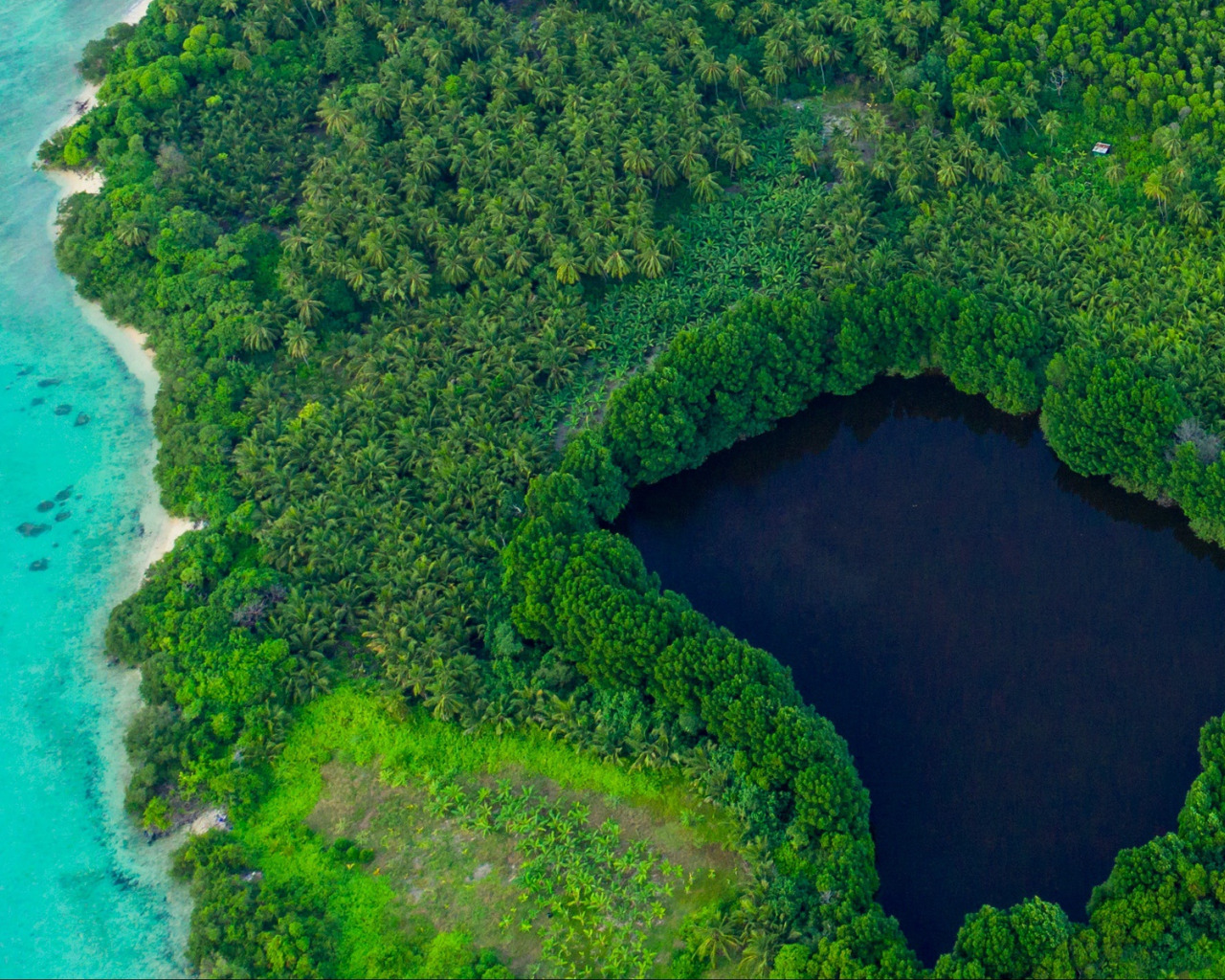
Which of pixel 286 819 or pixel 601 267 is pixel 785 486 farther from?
pixel 286 819

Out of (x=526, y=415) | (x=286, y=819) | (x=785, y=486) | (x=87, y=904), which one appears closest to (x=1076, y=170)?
(x=785, y=486)

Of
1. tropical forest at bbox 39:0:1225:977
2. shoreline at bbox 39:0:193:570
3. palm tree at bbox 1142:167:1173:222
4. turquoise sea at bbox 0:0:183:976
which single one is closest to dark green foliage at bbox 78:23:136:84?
tropical forest at bbox 39:0:1225:977

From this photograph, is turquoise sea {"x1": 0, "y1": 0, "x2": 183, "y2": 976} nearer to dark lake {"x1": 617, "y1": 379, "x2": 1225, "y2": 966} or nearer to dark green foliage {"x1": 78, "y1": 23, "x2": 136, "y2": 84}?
dark green foliage {"x1": 78, "y1": 23, "x2": 136, "y2": 84}

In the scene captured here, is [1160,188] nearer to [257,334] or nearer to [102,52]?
[257,334]

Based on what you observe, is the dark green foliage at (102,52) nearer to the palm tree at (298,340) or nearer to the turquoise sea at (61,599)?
the turquoise sea at (61,599)

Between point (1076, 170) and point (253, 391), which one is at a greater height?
point (253, 391)

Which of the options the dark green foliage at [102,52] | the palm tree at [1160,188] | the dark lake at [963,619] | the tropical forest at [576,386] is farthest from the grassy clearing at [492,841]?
the dark green foliage at [102,52]
